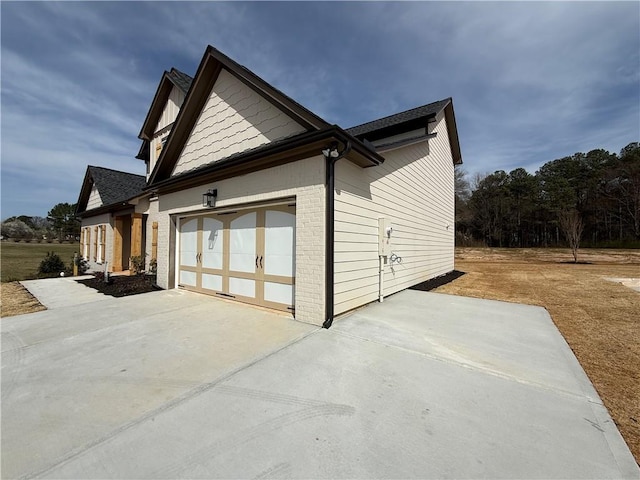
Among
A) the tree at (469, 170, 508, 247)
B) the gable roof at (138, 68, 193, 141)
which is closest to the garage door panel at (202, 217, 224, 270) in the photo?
the gable roof at (138, 68, 193, 141)

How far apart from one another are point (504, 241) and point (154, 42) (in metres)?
51.9

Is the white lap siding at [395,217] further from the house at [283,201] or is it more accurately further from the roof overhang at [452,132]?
the roof overhang at [452,132]

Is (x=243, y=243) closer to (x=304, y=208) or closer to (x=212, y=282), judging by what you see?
(x=212, y=282)

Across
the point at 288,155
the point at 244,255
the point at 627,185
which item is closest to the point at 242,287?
the point at 244,255

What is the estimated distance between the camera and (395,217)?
7.53 meters

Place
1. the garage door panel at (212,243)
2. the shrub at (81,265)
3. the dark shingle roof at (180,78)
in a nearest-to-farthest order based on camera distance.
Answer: the garage door panel at (212,243) < the dark shingle roof at (180,78) < the shrub at (81,265)

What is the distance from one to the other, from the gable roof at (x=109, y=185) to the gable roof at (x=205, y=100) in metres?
7.50

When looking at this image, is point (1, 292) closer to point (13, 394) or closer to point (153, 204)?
point (153, 204)

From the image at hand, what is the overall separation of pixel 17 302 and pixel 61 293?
3.40ft

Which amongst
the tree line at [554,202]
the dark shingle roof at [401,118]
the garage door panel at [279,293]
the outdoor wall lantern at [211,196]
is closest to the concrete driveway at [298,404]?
the garage door panel at [279,293]

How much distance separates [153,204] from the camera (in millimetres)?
11367

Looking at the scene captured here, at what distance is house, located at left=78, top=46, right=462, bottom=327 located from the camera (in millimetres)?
4863

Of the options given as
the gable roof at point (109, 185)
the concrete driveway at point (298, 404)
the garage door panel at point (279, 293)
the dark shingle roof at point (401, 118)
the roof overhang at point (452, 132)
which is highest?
the roof overhang at point (452, 132)

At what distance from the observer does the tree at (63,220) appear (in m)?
45.2
